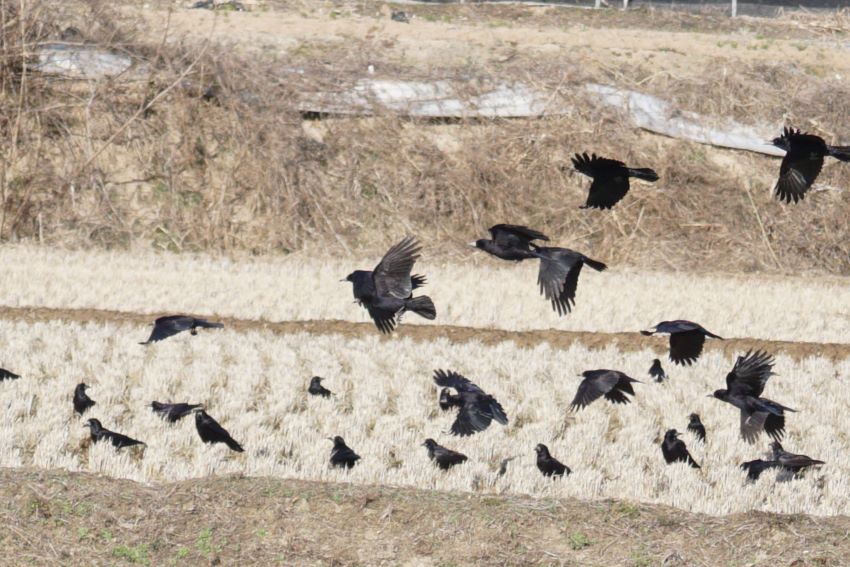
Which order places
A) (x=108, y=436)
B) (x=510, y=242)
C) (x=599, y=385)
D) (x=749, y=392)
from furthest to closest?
(x=108, y=436) → (x=599, y=385) → (x=749, y=392) → (x=510, y=242)

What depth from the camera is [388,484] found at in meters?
9.40

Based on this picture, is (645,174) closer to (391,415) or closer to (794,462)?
(794,462)

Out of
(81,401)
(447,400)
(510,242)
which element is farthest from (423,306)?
(81,401)

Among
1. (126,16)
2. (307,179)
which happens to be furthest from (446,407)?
(126,16)

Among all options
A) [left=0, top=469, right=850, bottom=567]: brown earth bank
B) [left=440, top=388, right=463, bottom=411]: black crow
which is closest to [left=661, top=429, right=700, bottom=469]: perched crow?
[left=0, top=469, right=850, bottom=567]: brown earth bank

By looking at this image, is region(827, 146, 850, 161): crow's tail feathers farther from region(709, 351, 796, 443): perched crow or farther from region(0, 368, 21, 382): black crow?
region(0, 368, 21, 382): black crow

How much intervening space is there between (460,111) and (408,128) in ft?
3.39

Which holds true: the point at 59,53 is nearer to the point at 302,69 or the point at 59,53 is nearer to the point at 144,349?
the point at 302,69

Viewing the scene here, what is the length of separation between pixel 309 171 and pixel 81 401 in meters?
13.5

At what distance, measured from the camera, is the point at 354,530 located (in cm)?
837

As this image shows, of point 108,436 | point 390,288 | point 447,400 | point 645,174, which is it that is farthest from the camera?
point 447,400

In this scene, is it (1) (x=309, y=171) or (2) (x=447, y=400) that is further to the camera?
(1) (x=309, y=171)

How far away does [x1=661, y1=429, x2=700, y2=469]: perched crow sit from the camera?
10.3m

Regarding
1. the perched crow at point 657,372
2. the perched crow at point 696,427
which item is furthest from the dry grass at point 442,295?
the perched crow at point 696,427
